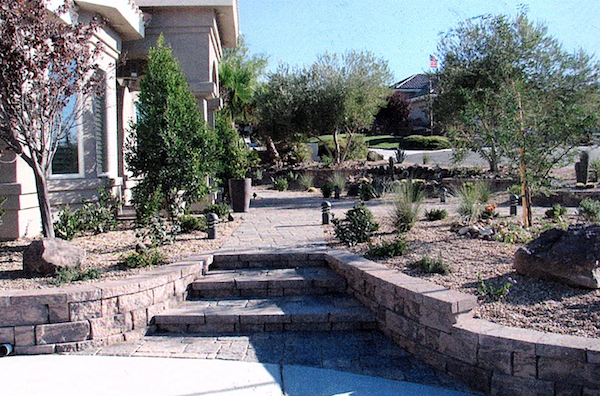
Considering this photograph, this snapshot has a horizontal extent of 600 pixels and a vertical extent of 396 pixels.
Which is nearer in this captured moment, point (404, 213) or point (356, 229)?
point (356, 229)

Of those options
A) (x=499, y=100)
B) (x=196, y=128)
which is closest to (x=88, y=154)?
(x=196, y=128)

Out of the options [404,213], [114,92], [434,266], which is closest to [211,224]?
[404,213]

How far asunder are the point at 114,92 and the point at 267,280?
6167 mm

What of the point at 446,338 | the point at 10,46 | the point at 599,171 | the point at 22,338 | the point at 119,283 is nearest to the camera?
the point at 446,338

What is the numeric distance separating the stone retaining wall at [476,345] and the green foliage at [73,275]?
10.0 feet

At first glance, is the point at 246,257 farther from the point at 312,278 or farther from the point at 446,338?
the point at 446,338

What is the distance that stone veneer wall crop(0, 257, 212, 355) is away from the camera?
473 cm

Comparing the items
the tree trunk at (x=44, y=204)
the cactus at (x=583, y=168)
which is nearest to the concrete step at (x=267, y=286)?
the tree trunk at (x=44, y=204)

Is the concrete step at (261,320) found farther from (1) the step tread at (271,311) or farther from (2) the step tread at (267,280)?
(2) the step tread at (267,280)

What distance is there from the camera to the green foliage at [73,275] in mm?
5331

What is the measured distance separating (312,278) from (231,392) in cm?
226

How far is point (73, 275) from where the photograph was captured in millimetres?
5406

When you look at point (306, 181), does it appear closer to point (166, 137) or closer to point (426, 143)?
point (166, 137)

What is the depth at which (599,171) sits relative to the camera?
1437 centimetres
